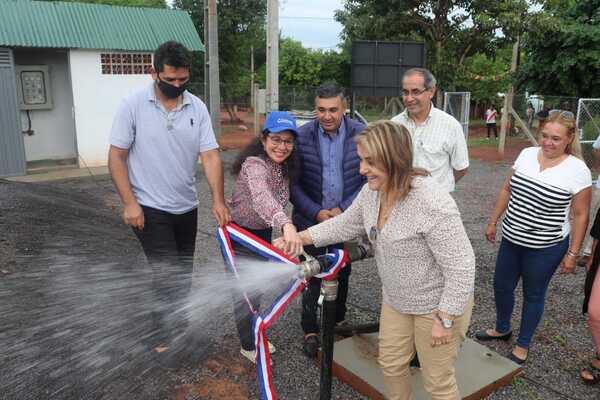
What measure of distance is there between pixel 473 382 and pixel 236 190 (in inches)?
79.9

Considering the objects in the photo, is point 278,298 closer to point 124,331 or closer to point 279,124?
point 279,124

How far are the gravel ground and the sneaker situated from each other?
0.22 feet

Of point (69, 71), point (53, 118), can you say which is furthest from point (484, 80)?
point (53, 118)

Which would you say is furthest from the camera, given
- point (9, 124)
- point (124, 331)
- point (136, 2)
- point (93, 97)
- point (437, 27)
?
point (136, 2)

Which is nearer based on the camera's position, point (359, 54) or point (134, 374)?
point (134, 374)

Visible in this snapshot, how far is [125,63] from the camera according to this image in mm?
12539

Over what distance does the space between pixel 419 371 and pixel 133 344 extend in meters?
2.16

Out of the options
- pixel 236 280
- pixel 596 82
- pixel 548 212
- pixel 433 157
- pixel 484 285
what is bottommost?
pixel 484 285

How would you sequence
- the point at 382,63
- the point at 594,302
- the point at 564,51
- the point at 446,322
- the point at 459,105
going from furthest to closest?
1. the point at 459,105
2. the point at 564,51
3. the point at 382,63
4. the point at 594,302
5. the point at 446,322

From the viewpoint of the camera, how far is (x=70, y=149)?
13.3 m

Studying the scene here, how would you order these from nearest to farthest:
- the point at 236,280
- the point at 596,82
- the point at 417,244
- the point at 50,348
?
the point at 417,244 < the point at 236,280 < the point at 50,348 < the point at 596,82

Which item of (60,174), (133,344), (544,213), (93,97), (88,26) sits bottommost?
(133,344)

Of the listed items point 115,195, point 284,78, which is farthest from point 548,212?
point 284,78

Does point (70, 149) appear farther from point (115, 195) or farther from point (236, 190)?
point (236, 190)
